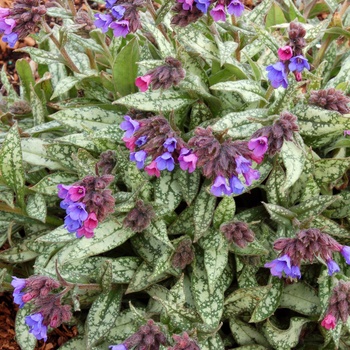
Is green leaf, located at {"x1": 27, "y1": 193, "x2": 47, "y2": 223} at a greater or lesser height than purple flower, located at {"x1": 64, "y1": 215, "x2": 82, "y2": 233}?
lesser

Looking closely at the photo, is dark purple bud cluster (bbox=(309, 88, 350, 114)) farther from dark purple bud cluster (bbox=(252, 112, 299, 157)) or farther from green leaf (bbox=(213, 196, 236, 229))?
green leaf (bbox=(213, 196, 236, 229))

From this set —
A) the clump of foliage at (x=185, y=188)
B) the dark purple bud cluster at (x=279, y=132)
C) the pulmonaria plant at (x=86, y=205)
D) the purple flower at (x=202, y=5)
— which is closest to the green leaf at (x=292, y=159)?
the clump of foliage at (x=185, y=188)

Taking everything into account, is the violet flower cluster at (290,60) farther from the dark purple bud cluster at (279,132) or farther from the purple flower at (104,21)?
the purple flower at (104,21)

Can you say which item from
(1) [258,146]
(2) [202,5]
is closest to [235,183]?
(1) [258,146]

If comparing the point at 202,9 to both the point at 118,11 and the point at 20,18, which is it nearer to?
the point at 118,11

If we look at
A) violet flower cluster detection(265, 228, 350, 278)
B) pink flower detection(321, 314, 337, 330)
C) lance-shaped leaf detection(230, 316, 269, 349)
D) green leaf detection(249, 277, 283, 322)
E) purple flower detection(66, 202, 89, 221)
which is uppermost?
purple flower detection(66, 202, 89, 221)

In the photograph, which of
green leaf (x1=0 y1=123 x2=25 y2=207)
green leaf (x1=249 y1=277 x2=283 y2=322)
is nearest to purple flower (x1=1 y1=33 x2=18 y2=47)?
green leaf (x1=0 y1=123 x2=25 y2=207)
